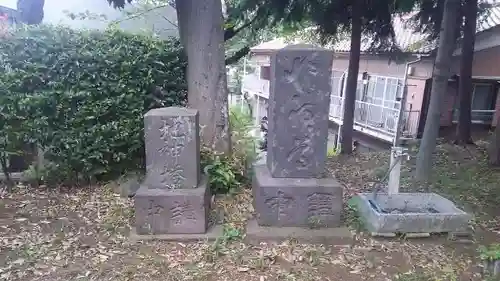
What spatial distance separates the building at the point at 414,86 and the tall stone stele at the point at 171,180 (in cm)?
815

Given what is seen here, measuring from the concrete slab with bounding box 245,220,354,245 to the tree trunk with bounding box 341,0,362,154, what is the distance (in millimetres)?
5932

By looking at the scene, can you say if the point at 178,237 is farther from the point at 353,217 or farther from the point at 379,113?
the point at 379,113

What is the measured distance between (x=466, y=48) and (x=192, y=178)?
26.6 ft

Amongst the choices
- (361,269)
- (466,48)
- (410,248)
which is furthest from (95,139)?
(466,48)

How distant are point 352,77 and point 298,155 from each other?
578cm

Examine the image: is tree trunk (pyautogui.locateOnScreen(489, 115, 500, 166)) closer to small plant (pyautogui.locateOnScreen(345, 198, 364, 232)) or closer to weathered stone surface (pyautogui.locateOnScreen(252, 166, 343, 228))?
small plant (pyautogui.locateOnScreen(345, 198, 364, 232))

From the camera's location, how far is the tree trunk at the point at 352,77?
28.7 feet

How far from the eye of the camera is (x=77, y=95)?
5.42m

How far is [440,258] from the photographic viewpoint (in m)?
3.95

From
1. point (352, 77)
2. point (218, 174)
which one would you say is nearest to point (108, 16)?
point (352, 77)

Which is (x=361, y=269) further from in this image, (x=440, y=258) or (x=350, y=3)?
(x=350, y=3)

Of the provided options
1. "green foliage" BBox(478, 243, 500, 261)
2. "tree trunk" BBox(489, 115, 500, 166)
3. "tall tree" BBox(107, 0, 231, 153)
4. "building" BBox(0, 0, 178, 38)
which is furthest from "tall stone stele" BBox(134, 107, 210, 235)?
"tree trunk" BBox(489, 115, 500, 166)

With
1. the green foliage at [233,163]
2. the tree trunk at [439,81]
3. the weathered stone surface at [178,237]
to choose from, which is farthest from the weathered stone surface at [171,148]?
the tree trunk at [439,81]

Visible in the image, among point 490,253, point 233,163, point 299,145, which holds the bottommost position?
point 490,253
